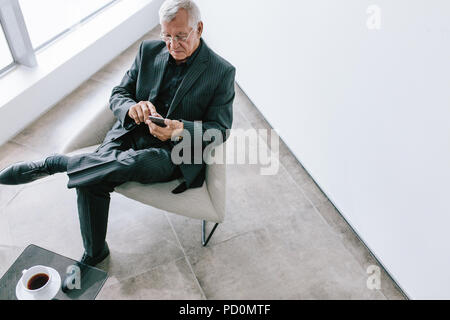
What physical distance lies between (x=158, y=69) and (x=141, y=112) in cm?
26

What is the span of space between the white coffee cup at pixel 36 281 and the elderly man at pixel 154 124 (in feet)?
1.27

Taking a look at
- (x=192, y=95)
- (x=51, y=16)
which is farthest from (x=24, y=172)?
(x=51, y=16)

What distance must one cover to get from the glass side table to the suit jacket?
527 millimetres

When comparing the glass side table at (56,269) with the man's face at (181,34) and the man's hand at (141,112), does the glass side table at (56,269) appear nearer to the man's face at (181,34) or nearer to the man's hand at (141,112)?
the man's hand at (141,112)

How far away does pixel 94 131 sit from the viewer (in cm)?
212

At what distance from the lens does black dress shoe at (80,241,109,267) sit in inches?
80.6

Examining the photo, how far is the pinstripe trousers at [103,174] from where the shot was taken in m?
1.85

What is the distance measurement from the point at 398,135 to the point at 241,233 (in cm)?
100

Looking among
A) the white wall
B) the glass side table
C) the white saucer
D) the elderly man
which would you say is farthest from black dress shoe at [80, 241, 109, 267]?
the white wall

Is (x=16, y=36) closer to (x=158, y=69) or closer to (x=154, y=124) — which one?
(x=158, y=69)

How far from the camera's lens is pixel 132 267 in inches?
84.9

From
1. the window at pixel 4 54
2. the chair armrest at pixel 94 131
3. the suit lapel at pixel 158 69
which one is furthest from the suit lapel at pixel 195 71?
the window at pixel 4 54

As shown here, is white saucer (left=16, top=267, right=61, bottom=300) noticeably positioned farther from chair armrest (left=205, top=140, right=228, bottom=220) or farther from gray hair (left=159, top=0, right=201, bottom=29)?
gray hair (left=159, top=0, right=201, bottom=29)

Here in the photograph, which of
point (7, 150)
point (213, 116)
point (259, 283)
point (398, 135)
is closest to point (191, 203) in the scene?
point (213, 116)
